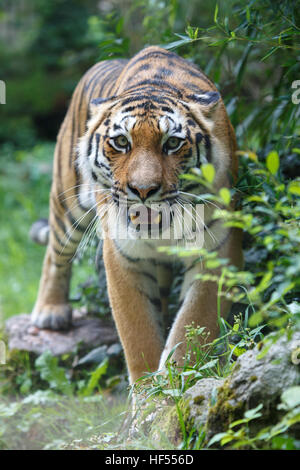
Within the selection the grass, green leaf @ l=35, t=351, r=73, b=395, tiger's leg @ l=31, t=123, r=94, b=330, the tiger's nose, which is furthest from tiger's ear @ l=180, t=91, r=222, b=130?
the grass

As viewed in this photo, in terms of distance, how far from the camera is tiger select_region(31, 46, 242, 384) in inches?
112

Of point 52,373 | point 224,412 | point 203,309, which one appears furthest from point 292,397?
point 52,373

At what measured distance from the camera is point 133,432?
239 centimetres

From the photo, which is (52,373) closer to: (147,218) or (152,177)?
(147,218)

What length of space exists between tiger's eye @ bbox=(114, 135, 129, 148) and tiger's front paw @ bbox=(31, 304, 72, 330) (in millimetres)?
2161

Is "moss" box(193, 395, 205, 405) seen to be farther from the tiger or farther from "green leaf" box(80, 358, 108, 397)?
"green leaf" box(80, 358, 108, 397)

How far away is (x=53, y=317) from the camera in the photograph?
4754mm

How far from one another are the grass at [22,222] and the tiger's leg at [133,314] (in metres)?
2.54

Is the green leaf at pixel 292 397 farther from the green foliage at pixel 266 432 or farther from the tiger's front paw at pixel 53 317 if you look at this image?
the tiger's front paw at pixel 53 317

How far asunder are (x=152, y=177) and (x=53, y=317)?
7.73 ft

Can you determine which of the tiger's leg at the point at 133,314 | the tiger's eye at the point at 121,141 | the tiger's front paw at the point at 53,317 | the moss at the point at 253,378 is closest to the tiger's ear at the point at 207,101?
the tiger's eye at the point at 121,141

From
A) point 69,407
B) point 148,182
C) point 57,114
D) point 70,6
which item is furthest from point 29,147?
point 148,182

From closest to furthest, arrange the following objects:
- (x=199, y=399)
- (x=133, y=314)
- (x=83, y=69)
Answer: (x=199, y=399), (x=133, y=314), (x=83, y=69)

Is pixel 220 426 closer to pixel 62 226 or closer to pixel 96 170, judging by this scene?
pixel 96 170
